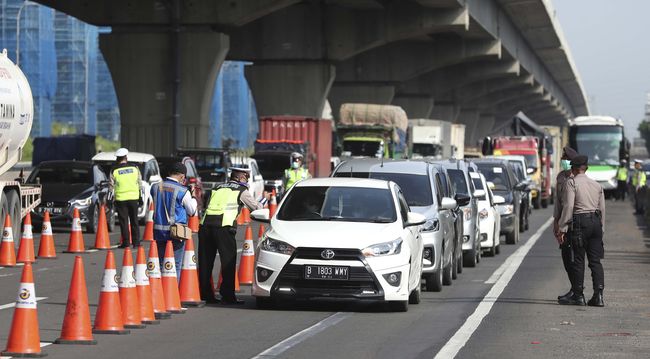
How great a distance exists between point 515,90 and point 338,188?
9313cm

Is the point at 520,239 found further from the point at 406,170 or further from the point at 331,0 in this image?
the point at 331,0

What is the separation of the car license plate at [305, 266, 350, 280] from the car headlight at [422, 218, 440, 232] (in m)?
3.55

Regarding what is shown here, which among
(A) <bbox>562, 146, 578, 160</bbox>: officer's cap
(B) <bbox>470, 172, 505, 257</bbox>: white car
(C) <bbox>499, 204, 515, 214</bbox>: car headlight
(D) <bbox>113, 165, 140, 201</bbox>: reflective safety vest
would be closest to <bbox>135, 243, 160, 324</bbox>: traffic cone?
(A) <bbox>562, 146, 578, 160</bbox>: officer's cap

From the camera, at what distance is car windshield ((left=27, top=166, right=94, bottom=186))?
32.9m

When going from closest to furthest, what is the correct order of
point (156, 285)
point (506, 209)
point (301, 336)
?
point (301, 336) < point (156, 285) < point (506, 209)

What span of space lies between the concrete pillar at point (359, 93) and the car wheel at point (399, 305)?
189 ft

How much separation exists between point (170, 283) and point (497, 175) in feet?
66.2

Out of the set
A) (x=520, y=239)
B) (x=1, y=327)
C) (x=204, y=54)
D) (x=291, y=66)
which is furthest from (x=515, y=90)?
(x=1, y=327)

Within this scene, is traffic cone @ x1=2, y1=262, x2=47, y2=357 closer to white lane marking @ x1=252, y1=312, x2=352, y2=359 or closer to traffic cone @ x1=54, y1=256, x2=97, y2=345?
traffic cone @ x1=54, y1=256, x2=97, y2=345

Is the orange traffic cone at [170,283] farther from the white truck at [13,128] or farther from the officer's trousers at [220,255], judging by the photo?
the white truck at [13,128]

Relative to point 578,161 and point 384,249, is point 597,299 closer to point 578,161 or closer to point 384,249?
point 578,161

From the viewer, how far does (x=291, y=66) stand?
2400 inches

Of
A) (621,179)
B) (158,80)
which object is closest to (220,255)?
(158,80)

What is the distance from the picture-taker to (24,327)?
37.2 feet
